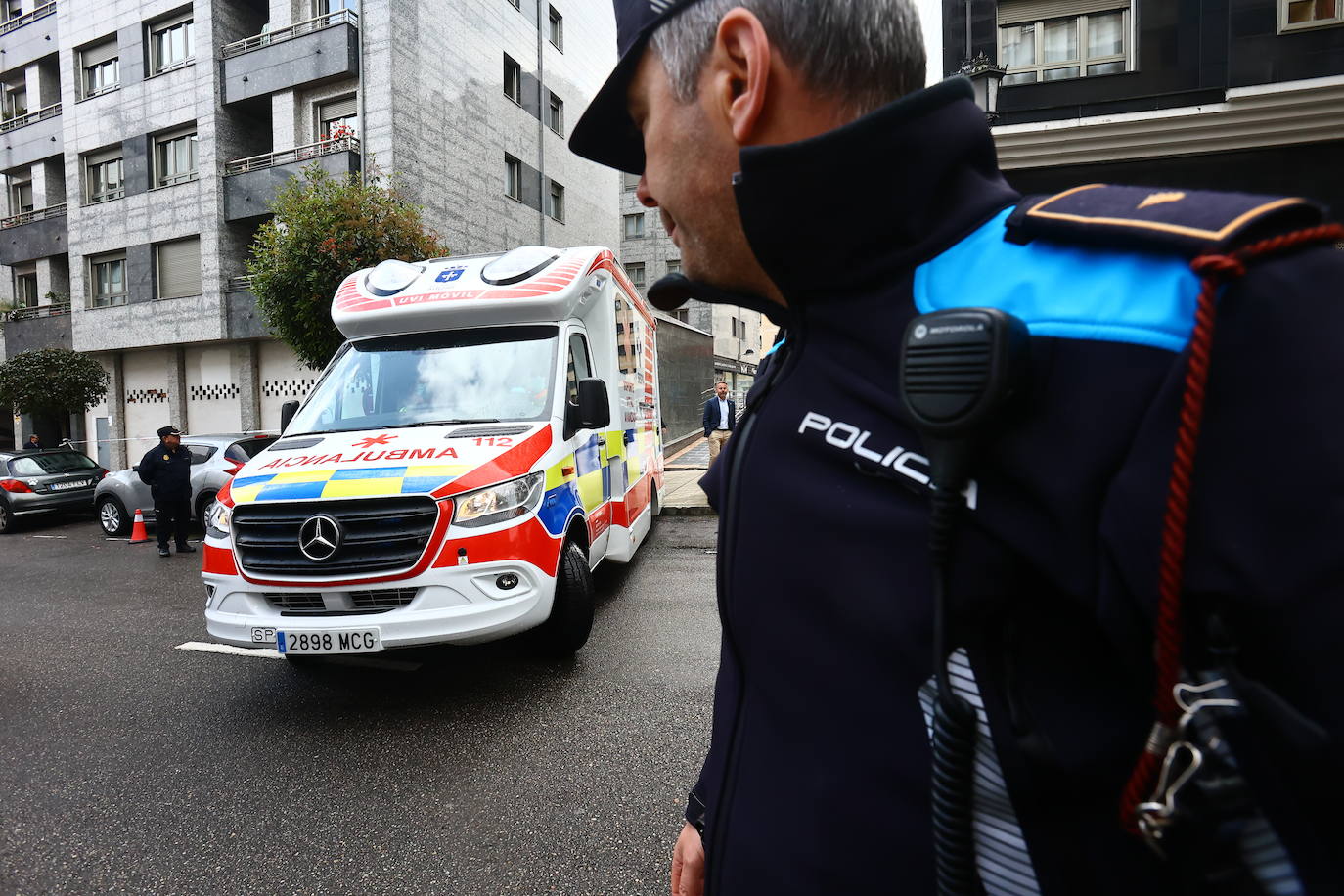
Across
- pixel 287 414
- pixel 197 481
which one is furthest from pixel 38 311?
pixel 287 414

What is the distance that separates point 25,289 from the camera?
2483 cm

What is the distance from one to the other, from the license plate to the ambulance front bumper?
2 cm

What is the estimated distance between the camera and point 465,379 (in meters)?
4.94

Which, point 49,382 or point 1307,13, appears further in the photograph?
point 49,382

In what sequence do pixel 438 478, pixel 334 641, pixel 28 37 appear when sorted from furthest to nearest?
pixel 28 37 → pixel 438 478 → pixel 334 641

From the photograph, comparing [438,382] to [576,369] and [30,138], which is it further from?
[30,138]

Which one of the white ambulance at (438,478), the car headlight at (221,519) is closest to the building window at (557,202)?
the white ambulance at (438,478)

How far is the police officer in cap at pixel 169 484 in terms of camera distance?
9.66m

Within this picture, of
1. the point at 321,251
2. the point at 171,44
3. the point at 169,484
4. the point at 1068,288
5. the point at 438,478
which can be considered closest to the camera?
the point at 1068,288

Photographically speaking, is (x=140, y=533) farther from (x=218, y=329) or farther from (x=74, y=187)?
(x=74, y=187)

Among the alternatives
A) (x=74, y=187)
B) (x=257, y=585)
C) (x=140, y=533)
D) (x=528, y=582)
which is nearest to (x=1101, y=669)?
(x=528, y=582)

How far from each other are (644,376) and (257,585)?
16.5ft

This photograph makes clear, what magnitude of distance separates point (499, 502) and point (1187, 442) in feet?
12.4

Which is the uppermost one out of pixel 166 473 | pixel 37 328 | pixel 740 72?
pixel 37 328
